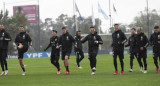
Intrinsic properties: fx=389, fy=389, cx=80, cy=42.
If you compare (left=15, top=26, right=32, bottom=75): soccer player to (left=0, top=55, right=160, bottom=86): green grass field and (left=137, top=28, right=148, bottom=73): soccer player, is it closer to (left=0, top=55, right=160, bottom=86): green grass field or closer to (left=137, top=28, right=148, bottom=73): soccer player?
(left=0, top=55, right=160, bottom=86): green grass field

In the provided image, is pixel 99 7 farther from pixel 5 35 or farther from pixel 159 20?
pixel 5 35

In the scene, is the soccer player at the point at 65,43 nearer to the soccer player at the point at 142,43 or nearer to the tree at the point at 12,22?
the soccer player at the point at 142,43

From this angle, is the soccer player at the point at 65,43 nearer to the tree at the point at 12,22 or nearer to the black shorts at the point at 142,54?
the black shorts at the point at 142,54

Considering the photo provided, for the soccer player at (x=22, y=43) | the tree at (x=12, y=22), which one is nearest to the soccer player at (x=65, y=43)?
the soccer player at (x=22, y=43)

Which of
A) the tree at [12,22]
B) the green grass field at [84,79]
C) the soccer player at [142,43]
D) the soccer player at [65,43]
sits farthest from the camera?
the tree at [12,22]

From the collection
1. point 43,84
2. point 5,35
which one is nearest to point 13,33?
point 5,35

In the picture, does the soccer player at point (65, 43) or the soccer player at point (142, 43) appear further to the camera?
the soccer player at point (65, 43)

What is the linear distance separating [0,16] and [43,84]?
45130 millimetres

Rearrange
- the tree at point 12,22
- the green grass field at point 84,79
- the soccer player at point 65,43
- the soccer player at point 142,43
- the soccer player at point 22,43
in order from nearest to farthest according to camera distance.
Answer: the green grass field at point 84,79 < the soccer player at point 142,43 < the soccer player at point 22,43 < the soccer player at point 65,43 < the tree at point 12,22

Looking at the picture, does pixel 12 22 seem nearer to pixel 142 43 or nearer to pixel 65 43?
pixel 65 43

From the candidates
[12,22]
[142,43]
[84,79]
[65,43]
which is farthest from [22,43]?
[12,22]

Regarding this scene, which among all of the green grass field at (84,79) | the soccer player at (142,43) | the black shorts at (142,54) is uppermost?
the soccer player at (142,43)

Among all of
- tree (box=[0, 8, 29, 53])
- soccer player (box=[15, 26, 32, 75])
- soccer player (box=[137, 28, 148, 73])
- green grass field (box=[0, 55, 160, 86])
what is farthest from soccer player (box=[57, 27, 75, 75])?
tree (box=[0, 8, 29, 53])

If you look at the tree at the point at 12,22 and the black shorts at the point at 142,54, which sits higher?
the tree at the point at 12,22
